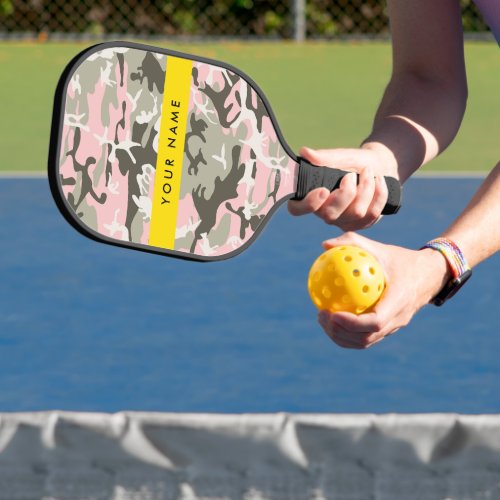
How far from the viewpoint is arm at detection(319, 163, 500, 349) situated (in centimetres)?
199

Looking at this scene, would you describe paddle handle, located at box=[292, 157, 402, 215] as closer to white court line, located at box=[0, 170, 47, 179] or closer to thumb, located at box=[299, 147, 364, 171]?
thumb, located at box=[299, 147, 364, 171]

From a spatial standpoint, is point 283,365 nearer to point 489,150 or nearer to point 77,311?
point 77,311

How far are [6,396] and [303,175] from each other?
2039 mm

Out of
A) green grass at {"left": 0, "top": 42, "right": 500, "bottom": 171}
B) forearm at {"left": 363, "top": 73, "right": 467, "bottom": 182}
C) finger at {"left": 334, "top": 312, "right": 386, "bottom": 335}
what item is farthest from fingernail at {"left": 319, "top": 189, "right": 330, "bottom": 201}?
green grass at {"left": 0, "top": 42, "right": 500, "bottom": 171}

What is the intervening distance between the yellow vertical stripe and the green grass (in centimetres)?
519

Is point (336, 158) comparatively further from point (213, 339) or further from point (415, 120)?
point (213, 339)

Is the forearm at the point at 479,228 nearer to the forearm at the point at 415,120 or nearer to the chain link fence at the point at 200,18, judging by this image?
the forearm at the point at 415,120

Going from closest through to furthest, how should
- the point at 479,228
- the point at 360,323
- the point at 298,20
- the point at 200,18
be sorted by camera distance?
the point at 360,323, the point at 479,228, the point at 298,20, the point at 200,18

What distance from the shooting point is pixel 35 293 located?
528cm

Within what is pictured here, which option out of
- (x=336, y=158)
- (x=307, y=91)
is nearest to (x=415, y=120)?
(x=336, y=158)

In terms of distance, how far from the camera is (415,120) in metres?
2.55

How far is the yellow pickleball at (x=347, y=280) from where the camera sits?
206cm

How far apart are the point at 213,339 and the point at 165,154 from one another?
255 centimetres

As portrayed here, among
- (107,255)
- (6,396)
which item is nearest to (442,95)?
(6,396)
